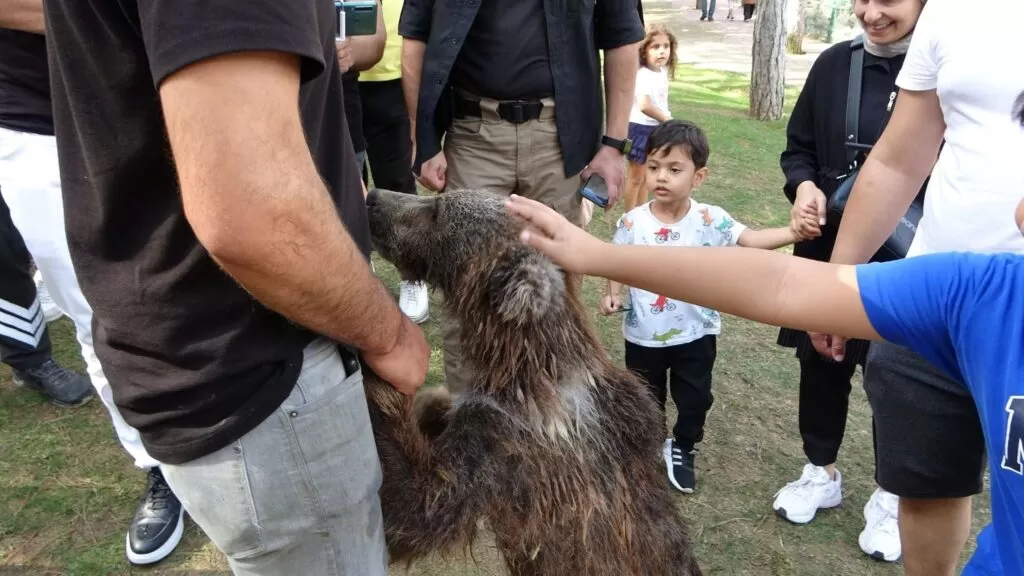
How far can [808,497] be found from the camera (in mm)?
3832

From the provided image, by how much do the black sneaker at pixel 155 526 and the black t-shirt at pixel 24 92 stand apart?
1659 millimetres

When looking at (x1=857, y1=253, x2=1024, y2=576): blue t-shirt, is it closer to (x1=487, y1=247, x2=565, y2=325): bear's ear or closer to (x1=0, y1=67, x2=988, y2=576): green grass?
(x1=487, y1=247, x2=565, y2=325): bear's ear

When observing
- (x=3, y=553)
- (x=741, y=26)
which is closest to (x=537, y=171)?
(x=3, y=553)

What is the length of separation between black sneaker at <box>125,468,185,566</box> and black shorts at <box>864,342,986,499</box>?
10.4 feet

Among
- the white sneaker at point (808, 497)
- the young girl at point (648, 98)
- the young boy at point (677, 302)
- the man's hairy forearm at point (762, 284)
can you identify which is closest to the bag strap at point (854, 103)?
the young boy at point (677, 302)

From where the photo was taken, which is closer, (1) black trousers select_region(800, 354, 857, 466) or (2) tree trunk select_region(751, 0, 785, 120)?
(1) black trousers select_region(800, 354, 857, 466)

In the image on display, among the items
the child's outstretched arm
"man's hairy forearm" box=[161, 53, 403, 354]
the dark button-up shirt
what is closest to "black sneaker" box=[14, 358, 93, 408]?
the dark button-up shirt

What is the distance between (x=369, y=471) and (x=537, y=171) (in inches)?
109

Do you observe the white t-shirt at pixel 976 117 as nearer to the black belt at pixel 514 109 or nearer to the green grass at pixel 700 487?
the green grass at pixel 700 487

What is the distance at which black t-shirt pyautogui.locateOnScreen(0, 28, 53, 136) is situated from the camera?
273 centimetres

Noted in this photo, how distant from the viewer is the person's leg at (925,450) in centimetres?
248

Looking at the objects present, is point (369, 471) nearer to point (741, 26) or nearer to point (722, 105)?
point (722, 105)

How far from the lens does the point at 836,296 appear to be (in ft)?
5.83

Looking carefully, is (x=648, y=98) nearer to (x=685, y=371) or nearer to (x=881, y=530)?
(x=685, y=371)
